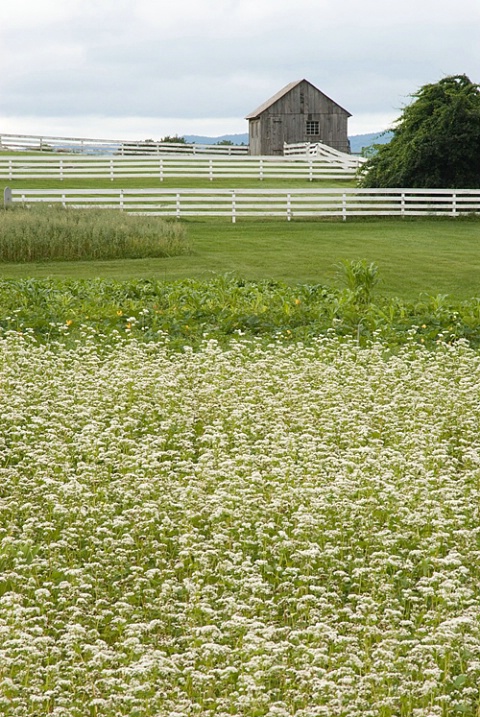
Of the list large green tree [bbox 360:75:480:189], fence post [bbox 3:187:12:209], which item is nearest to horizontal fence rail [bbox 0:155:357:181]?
large green tree [bbox 360:75:480:189]

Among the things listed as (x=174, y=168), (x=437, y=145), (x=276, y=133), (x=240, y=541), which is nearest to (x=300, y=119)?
(x=276, y=133)

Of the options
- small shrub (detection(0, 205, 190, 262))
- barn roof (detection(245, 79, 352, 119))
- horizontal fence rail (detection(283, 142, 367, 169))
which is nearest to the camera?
small shrub (detection(0, 205, 190, 262))

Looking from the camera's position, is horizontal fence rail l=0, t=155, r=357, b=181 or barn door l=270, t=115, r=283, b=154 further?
barn door l=270, t=115, r=283, b=154

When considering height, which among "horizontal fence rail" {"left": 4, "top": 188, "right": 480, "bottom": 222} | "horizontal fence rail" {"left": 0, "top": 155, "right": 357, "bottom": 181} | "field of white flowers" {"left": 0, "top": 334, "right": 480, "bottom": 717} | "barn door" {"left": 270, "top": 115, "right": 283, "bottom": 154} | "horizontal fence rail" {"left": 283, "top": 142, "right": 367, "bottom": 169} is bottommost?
"field of white flowers" {"left": 0, "top": 334, "right": 480, "bottom": 717}

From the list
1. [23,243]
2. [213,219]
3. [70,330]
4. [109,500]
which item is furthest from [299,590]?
[213,219]

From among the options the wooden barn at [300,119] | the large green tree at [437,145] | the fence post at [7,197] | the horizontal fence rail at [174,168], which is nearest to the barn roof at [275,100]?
the wooden barn at [300,119]

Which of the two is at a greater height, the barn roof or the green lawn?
the barn roof

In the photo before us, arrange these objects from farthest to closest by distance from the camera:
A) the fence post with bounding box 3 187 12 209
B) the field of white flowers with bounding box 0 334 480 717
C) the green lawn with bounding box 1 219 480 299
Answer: the fence post with bounding box 3 187 12 209
the green lawn with bounding box 1 219 480 299
the field of white flowers with bounding box 0 334 480 717

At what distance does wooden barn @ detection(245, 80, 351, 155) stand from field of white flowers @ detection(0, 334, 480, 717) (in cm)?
4740

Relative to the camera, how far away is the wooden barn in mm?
56500

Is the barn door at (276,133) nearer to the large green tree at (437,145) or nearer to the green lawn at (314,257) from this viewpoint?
the large green tree at (437,145)

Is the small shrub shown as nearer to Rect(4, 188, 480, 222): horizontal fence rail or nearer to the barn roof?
Rect(4, 188, 480, 222): horizontal fence rail

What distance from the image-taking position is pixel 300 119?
56844mm

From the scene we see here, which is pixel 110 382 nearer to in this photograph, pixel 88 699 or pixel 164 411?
pixel 164 411
